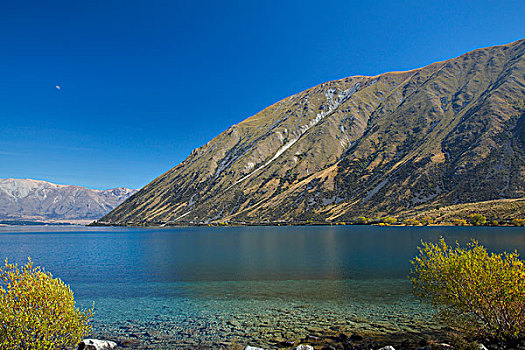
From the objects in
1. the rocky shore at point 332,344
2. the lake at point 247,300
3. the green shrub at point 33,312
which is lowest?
the lake at point 247,300

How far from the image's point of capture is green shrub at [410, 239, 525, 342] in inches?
757

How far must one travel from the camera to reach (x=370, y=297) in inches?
1483

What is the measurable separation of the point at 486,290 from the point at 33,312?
83.1ft

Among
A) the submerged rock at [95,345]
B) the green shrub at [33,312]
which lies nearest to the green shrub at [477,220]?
the submerged rock at [95,345]

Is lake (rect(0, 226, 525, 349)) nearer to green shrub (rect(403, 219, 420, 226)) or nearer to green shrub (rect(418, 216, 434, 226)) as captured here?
green shrub (rect(418, 216, 434, 226))

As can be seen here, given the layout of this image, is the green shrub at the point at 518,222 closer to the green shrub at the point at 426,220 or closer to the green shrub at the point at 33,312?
the green shrub at the point at 426,220

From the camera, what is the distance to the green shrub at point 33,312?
55.6 feet

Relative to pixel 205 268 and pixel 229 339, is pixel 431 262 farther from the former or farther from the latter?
pixel 205 268

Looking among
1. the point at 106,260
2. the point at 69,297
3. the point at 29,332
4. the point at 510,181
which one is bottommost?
the point at 106,260

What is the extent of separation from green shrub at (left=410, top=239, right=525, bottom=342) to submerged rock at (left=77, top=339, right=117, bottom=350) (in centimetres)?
2193

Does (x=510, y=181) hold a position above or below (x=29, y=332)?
above

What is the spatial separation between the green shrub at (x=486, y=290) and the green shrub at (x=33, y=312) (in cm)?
2074

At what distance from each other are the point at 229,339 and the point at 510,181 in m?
229

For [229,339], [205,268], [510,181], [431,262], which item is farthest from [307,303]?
[510,181]
